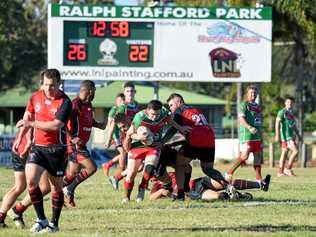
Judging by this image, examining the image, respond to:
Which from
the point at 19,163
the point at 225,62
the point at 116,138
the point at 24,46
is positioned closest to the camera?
the point at 19,163

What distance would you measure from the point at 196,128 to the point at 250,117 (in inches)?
153

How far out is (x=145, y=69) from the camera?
33.1 metres

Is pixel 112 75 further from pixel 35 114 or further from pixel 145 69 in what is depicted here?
pixel 35 114

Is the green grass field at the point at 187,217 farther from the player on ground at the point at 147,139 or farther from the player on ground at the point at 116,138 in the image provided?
the player on ground at the point at 116,138

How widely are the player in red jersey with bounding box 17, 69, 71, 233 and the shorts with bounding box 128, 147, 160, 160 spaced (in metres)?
3.89

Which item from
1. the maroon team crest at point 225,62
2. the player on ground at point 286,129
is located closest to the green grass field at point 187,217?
the player on ground at point 286,129

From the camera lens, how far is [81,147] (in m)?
15.1

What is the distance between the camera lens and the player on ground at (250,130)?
749 inches

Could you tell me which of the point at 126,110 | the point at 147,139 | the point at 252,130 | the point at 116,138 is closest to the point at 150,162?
the point at 147,139

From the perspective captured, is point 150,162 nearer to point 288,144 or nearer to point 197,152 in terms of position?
point 197,152

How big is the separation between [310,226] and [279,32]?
29458mm

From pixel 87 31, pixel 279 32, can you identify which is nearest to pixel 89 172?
A: pixel 87 31

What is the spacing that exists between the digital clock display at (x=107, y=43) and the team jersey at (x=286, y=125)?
9132mm

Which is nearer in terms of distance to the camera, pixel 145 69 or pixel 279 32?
pixel 145 69
